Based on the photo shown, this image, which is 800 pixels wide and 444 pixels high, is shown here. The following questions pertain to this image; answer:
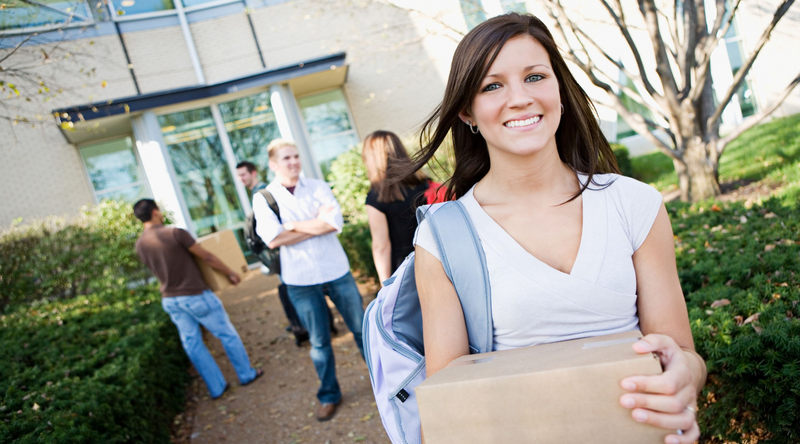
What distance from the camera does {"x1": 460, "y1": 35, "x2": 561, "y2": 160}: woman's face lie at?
1.42 meters

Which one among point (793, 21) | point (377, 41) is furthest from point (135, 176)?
point (793, 21)

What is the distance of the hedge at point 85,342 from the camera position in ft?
11.1

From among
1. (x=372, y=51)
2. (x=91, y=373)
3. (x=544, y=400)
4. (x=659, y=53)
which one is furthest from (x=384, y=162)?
(x=372, y=51)

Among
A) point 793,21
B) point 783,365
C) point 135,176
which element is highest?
point 135,176

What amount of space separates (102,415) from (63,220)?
8036mm

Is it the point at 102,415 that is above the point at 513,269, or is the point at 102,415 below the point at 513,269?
below

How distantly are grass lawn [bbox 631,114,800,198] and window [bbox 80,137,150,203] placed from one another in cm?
1113

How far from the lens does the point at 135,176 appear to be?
40.3 ft

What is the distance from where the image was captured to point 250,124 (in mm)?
12133

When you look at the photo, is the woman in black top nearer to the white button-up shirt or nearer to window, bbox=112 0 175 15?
the white button-up shirt

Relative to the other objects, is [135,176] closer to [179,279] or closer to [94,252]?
[94,252]

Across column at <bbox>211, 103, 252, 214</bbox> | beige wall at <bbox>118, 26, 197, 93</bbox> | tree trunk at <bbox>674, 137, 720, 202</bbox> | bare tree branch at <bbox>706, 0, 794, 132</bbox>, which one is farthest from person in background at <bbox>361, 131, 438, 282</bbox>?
beige wall at <bbox>118, 26, 197, 93</bbox>

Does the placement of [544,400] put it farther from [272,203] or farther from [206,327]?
[206,327]

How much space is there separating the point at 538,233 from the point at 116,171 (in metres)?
12.9
